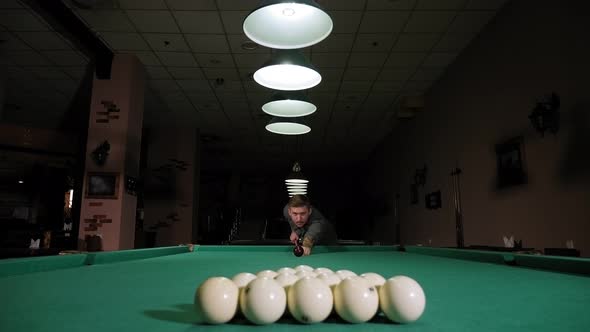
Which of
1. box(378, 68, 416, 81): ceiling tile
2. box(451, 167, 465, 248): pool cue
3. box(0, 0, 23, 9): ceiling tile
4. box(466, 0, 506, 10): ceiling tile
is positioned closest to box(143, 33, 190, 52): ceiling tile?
box(0, 0, 23, 9): ceiling tile

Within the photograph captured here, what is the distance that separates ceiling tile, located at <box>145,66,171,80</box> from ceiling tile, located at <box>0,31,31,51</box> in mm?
1529

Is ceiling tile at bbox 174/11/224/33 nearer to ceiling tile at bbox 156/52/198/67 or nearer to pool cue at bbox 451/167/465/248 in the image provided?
ceiling tile at bbox 156/52/198/67

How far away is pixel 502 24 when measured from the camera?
440 cm

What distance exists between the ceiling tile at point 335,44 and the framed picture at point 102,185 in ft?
10.3

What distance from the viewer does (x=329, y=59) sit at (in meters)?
5.59

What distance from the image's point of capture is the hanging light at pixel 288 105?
11.1 ft

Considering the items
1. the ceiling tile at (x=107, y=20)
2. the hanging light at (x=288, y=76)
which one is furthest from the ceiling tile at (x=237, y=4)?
the hanging light at (x=288, y=76)

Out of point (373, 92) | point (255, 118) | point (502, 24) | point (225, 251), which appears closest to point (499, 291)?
point (225, 251)

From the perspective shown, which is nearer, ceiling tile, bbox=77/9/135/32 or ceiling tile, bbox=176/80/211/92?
ceiling tile, bbox=77/9/135/32

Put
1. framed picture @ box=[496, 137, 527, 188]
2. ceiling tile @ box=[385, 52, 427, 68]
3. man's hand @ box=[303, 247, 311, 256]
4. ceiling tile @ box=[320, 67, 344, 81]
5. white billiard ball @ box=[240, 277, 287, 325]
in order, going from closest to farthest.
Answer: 1. white billiard ball @ box=[240, 277, 287, 325]
2. man's hand @ box=[303, 247, 311, 256]
3. framed picture @ box=[496, 137, 527, 188]
4. ceiling tile @ box=[385, 52, 427, 68]
5. ceiling tile @ box=[320, 67, 344, 81]

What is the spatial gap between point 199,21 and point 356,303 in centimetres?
441

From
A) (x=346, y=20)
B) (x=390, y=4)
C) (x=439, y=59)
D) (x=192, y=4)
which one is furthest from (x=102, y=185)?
(x=439, y=59)

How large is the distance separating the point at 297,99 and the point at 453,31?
260 cm

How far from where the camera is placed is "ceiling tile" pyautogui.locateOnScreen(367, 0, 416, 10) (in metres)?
4.21
